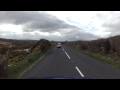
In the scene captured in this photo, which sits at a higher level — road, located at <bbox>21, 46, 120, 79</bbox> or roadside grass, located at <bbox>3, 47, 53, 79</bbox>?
roadside grass, located at <bbox>3, 47, 53, 79</bbox>

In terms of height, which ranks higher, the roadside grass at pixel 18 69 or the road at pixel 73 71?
the roadside grass at pixel 18 69

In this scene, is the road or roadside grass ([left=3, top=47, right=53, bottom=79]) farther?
roadside grass ([left=3, top=47, right=53, bottom=79])

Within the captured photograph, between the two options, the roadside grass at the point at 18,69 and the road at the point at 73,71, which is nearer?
the road at the point at 73,71

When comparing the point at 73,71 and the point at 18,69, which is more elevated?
the point at 18,69
